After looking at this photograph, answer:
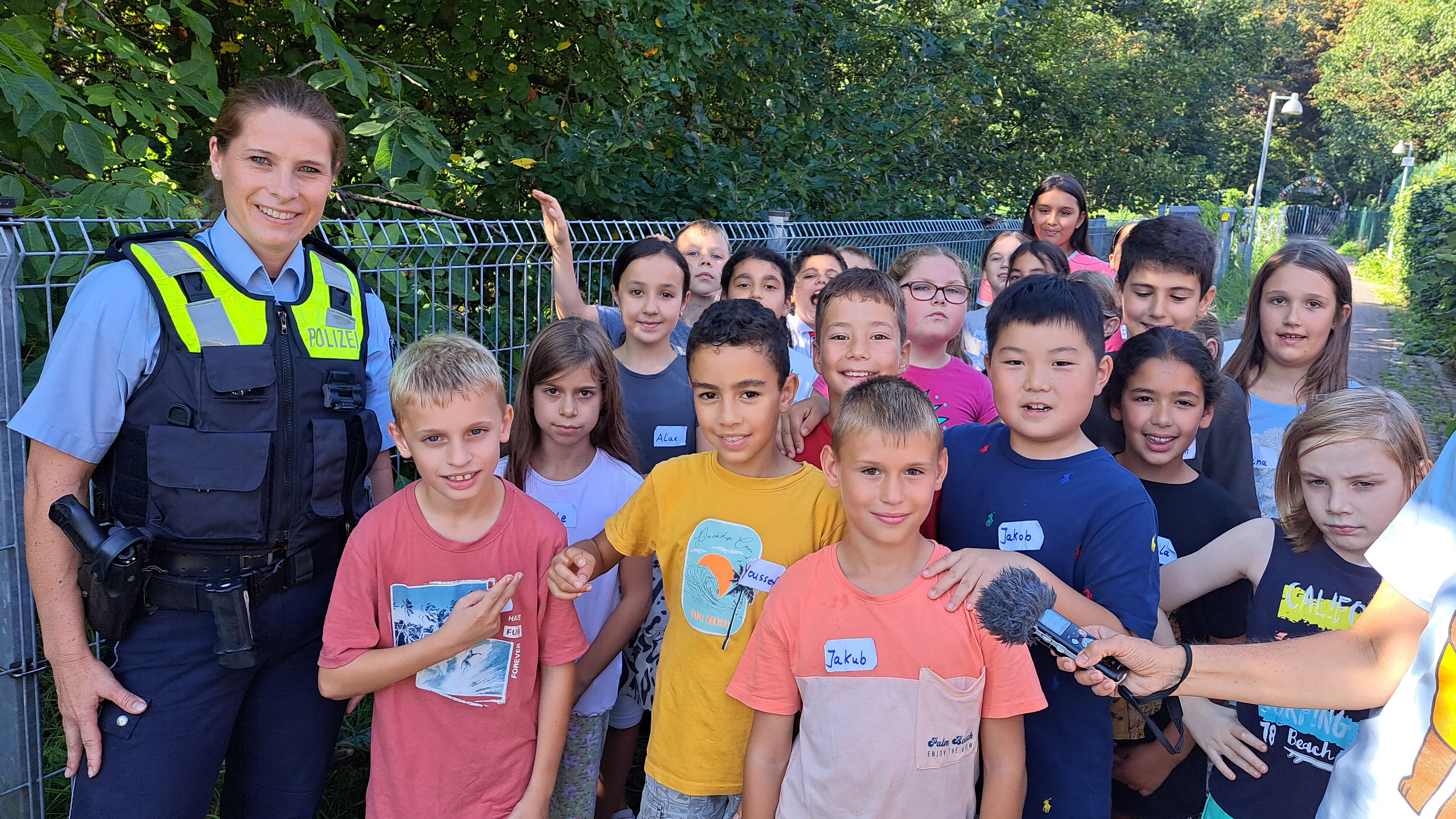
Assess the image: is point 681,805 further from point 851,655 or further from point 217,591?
point 217,591

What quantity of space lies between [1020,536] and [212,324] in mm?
1921

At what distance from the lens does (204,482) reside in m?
2.08

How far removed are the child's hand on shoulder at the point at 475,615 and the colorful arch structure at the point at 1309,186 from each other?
60.6 metres

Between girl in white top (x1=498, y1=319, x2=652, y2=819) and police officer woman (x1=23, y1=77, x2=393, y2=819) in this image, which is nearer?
police officer woman (x1=23, y1=77, x2=393, y2=819)

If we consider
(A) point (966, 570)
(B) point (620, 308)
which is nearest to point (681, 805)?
(A) point (966, 570)

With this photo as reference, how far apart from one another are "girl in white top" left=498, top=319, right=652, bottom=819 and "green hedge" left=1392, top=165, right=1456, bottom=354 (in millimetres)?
9565

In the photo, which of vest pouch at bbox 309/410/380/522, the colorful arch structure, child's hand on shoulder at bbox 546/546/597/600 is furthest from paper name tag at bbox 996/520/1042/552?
the colorful arch structure

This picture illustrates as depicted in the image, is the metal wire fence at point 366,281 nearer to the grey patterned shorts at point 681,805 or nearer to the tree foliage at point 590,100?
the tree foliage at point 590,100

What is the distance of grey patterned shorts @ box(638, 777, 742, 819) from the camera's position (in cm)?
235

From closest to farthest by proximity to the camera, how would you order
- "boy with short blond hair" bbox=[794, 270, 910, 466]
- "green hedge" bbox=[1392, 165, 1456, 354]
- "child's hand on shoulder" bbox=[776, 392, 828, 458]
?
"child's hand on shoulder" bbox=[776, 392, 828, 458], "boy with short blond hair" bbox=[794, 270, 910, 466], "green hedge" bbox=[1392, 165, 1456, 354]

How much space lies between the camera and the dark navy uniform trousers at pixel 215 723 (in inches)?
81.7

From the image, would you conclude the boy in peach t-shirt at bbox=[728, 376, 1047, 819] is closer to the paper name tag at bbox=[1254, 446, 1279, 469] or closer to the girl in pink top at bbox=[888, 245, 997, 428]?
the girl in pink top at bbox=[888, 245, 997, 428]

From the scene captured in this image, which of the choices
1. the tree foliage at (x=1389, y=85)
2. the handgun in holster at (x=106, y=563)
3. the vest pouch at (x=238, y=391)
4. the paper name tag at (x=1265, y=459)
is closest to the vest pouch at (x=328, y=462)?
the vest pouch at (x=238, y=391)

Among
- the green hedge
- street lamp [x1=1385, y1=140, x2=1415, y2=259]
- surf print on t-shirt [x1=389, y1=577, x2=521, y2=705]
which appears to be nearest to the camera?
surf print on t-shirt [x1=389, y1=577, x2=521, y2=705]
